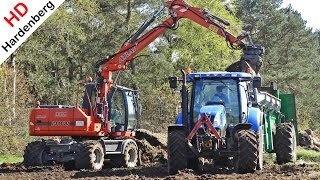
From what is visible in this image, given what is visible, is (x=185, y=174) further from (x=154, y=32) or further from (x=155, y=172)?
(x=154, y=32)

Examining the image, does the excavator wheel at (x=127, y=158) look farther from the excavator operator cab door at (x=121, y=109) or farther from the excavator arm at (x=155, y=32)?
the excavator arm at (x=155, y=32)

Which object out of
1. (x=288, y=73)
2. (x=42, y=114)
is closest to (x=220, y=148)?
(x=42, y=114)

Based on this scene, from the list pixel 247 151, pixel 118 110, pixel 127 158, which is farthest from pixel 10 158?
pixel 247 151

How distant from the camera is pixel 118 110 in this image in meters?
17.8

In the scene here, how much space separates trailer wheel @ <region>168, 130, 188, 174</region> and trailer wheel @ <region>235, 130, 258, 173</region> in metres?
1.17

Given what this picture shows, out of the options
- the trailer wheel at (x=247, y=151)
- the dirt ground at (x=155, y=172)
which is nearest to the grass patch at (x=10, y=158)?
the dirt ground at (x=155, y=172)

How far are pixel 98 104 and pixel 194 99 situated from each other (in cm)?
448

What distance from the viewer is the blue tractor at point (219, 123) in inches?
476

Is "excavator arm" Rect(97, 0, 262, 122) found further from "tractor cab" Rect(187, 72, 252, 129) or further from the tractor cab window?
"tractor cab" Rect(187, 72, 252, 129)

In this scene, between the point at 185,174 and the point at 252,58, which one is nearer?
the point at 185,174

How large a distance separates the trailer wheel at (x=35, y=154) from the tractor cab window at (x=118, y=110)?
235 cm

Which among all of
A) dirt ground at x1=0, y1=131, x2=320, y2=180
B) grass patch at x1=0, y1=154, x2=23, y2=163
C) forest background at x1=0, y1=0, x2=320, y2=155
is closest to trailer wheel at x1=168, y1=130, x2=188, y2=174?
dirt ground at x1=0, y1=131, x2=320, y2=180

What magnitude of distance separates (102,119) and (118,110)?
0.90m

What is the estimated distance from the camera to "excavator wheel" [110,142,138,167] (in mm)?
17098
